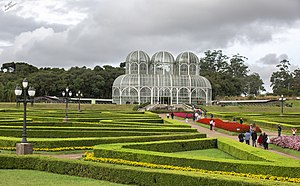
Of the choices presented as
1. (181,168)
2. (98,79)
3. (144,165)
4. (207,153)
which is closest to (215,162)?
(181,168)

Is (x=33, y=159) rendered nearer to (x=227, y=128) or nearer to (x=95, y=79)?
(x=227, y=128)

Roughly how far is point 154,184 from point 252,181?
3.04m

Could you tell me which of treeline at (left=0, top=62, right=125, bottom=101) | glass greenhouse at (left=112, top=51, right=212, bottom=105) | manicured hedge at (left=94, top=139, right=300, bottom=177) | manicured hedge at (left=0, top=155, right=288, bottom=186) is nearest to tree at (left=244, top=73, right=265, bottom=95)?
treeline at (left=0, top=62, right=125, bottom=101)

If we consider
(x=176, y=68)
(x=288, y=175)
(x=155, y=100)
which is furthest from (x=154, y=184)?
(x=176, y=68)

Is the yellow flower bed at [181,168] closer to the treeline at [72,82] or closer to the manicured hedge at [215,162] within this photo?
the manicured hedge at [215,162]

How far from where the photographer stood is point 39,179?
12797 millimetres

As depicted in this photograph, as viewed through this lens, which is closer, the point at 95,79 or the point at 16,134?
the point at 16,134

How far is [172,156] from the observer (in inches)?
575

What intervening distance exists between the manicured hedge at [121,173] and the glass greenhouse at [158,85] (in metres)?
61.5

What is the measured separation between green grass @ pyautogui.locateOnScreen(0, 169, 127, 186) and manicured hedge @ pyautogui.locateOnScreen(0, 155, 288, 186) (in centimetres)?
29

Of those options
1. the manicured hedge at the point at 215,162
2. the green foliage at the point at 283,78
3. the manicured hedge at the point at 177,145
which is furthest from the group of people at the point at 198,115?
the green foliage at the point at 283,78

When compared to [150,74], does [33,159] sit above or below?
below

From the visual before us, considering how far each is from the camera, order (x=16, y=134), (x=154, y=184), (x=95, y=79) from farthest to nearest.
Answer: (x=95, y=79) → (x=16, y=134) → (x=154, y=184)

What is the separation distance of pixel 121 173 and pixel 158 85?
66.0 meters
